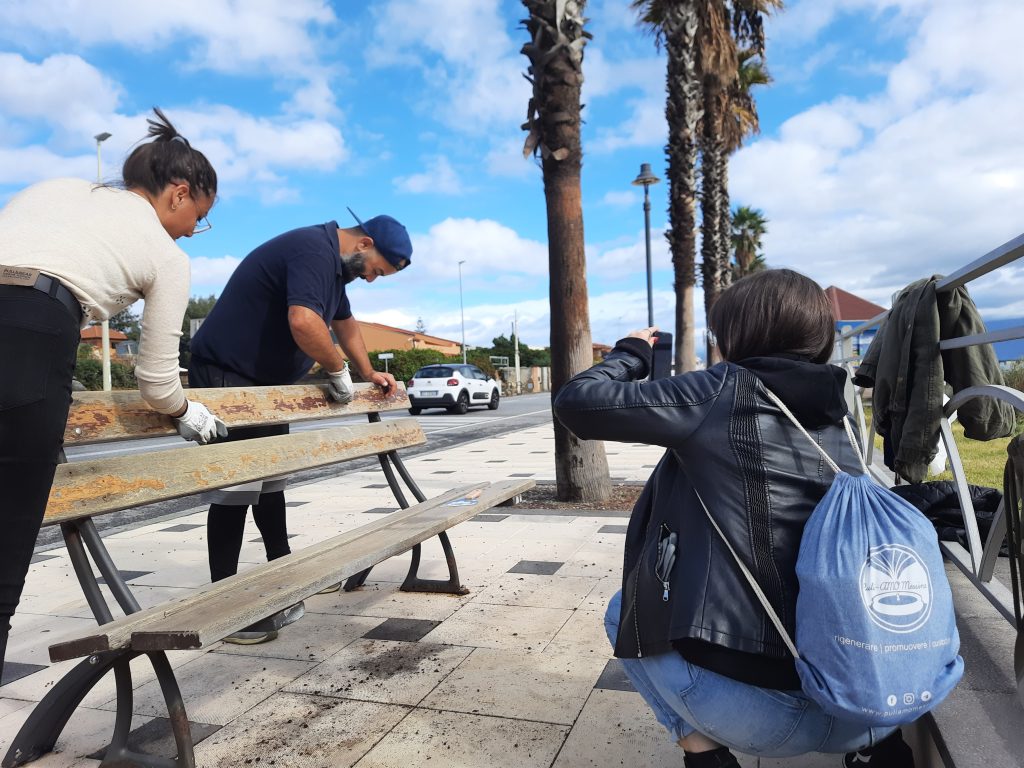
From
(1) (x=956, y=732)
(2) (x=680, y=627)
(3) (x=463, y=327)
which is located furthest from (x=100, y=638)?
(3) (x=463, y=327)

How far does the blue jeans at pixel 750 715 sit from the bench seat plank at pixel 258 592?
41.8 inches

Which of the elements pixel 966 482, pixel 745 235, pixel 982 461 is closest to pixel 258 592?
pixel 966 482

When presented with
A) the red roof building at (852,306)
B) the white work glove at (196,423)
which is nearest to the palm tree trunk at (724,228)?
the red roof building at (852,306)

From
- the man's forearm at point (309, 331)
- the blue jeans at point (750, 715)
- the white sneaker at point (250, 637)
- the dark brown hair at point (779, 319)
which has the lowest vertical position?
the white sneaker at point (250, 637)

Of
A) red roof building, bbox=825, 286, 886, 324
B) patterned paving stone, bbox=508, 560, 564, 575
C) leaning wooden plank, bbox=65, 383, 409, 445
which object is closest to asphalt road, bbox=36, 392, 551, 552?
leaning wooden plank, bbox=65, 383, 409, 445

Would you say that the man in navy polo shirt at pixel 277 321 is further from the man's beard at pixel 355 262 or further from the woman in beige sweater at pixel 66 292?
the woman in beige sweater at pixel 66 292

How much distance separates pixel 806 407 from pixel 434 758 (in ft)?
5.00

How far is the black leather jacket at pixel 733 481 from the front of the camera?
1.54 metres

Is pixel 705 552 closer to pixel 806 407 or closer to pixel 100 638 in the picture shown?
pixel 806 407

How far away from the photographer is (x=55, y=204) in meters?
2.02

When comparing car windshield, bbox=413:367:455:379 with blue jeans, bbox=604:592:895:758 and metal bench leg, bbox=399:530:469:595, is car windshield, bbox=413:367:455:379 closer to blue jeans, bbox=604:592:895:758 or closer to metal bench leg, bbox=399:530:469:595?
metal bench leg, bbox=399:530:469:595

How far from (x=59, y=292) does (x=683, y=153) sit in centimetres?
1541

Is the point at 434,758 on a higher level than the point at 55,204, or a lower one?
lower

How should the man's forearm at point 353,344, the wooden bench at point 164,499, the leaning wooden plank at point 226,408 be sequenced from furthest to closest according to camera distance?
the man's forearm at point 353,344, the leaning wooden plank at point 226,408, the wooden bench at point 164,499
